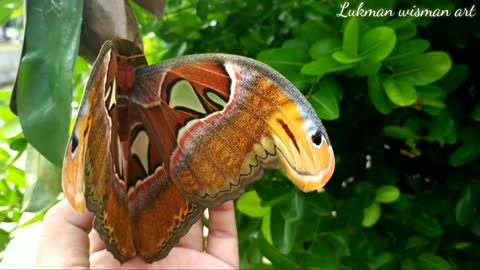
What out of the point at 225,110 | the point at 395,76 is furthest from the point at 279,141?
the point at 395,76

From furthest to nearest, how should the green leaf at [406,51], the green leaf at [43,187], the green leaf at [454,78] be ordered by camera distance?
1. the green leaf at [454,78]
2. the green leaf at [406,51]
3. the green leaf at [43,187]

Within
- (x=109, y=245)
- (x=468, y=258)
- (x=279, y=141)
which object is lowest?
(x=468, y=258)

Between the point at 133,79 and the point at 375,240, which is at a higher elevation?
the point at 133,79

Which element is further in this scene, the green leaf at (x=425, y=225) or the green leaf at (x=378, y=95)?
the green leaf at (x=425, y=225)

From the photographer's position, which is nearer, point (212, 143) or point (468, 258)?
point (212, 143)

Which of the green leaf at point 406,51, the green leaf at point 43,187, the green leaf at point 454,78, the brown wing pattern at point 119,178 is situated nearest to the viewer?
the brown wing pattern at point 119,178

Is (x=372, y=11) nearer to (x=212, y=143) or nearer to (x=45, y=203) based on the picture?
(x=212, y=143)

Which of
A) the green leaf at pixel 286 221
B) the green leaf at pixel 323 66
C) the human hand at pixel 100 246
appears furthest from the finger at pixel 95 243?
the green leaf at pixel 323 66

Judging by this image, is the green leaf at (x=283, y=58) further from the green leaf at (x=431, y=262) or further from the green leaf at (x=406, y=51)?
the green leaf at (x=431, y=262)
